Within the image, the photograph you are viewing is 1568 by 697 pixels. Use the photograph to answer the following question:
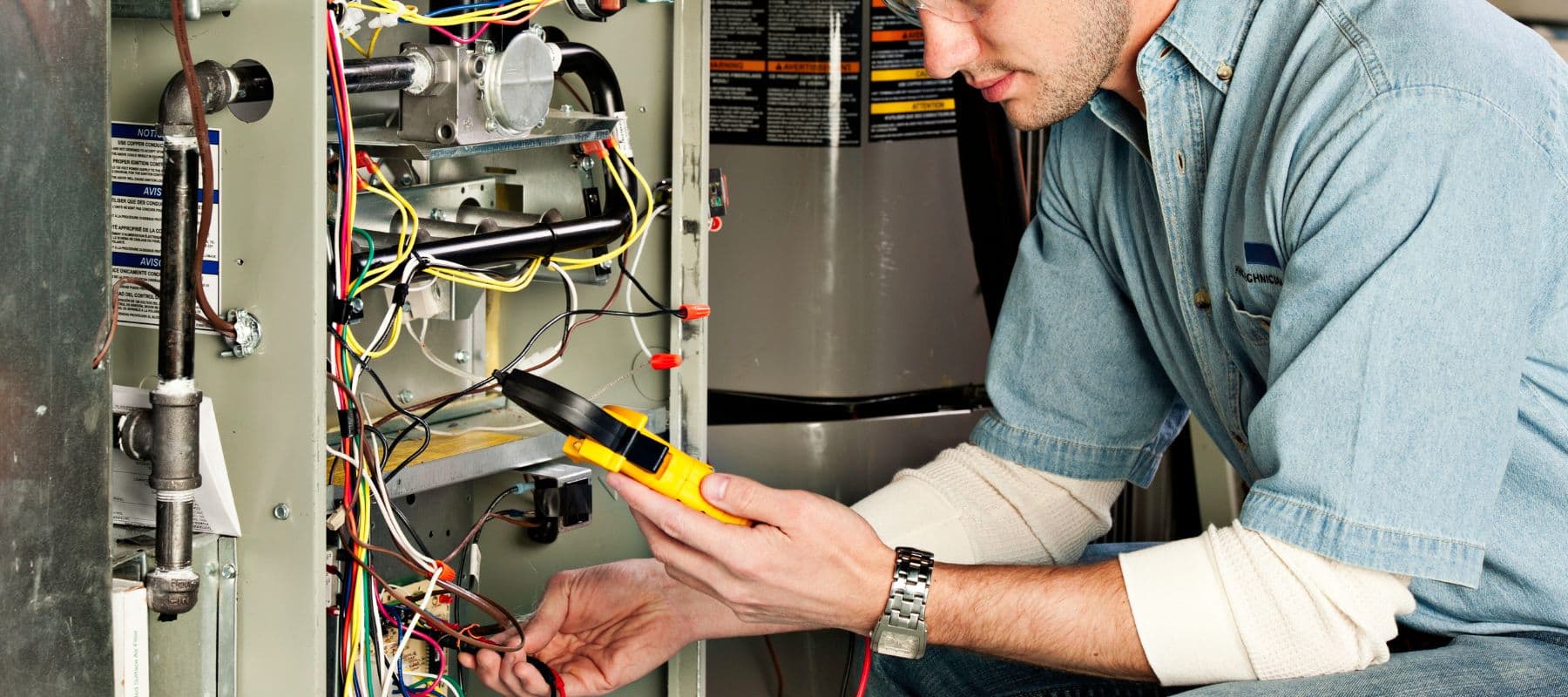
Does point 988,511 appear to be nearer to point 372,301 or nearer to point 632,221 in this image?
point 632,221

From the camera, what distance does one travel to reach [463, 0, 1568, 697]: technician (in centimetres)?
100

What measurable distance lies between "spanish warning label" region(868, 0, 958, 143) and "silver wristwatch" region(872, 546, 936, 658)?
3.02 feet

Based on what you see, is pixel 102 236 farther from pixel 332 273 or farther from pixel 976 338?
pixel 976 338

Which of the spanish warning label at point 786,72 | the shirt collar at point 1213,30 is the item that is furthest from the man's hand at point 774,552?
the spanish warning label at point 786,72

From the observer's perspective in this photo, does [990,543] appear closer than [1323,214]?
No

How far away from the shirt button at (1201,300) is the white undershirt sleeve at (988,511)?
0.28 m

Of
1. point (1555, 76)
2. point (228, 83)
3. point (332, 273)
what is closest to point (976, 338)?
point (1555, 76)

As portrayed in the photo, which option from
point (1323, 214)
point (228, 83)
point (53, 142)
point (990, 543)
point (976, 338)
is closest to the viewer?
point (53, 142)

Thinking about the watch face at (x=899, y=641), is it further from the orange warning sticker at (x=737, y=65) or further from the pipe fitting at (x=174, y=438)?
the orange warning sticker at (x=737, y=65)

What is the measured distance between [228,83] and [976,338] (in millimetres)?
1341

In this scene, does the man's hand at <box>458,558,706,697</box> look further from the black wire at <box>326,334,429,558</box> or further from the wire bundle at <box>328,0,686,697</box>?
the black wire at <box>326,334,429,558</box>

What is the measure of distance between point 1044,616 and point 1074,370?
1.40 feet

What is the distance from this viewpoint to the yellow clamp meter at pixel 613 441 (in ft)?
3.28

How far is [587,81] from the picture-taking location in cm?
140
